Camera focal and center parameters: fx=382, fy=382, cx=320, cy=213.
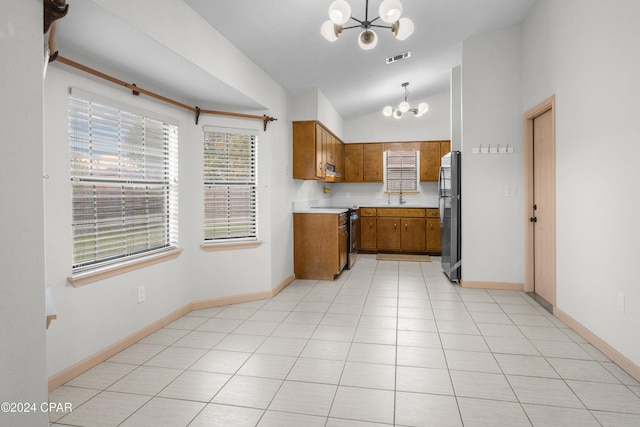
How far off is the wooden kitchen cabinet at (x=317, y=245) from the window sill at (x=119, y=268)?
192 centimetres

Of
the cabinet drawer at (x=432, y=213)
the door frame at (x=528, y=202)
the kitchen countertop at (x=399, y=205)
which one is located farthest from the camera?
the kitchen countertop at (x=399, y=205)

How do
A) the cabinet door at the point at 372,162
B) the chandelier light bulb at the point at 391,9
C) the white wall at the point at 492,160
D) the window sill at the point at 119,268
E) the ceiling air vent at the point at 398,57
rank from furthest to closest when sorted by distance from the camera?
the cabinet door at the point at 372,162, the ceiling air vent at the point at 398,57, the white wall at the point at 492,160, the window sill at the point at 119,268, the chandelier light bulb at the point at 391,9

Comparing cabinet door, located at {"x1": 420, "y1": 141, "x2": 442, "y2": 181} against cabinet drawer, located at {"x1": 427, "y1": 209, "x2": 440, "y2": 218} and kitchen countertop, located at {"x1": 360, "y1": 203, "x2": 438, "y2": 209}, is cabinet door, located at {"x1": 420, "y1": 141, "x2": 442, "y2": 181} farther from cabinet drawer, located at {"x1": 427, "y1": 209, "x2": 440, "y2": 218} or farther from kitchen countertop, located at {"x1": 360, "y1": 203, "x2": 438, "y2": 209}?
cabinet drawer, located at {"x1": 427, "y1": 209, "x2": 440, "y2": 218}

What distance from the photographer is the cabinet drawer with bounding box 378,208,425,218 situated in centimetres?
724

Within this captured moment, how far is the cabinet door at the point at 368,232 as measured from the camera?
7480 mm

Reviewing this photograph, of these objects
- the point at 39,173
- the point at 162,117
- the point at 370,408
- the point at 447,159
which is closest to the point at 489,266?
the point at 447,159

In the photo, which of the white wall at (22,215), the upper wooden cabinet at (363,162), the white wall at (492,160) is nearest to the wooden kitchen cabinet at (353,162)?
the upper wooden cabinet at (363,162)

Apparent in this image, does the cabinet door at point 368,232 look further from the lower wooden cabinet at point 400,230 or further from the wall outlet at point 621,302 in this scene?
the wall outlet at point 621,302

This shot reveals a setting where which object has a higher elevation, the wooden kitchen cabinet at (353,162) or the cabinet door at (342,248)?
the wooden kitchen cabinet at (353,162)

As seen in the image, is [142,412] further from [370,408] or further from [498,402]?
[498,402]

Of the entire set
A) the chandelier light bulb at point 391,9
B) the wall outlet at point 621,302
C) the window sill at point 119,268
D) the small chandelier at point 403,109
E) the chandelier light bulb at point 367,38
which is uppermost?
the small chandelier at point 403,109

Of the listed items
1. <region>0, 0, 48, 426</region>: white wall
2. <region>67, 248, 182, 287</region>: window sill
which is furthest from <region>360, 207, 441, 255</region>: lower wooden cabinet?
<region>0, 0, 48, 426</region>: white wall

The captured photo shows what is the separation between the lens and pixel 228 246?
4.15 meters

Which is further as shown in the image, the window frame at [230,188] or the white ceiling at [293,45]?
the window frame at [230,188]
